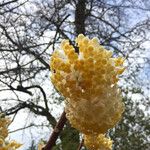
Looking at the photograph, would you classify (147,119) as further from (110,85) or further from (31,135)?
(110,85)

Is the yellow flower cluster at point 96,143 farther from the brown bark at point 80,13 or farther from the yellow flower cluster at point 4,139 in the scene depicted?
the brown bark at point 80,13

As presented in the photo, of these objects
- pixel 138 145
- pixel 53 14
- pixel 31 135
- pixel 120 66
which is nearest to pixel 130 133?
pixel 138 145

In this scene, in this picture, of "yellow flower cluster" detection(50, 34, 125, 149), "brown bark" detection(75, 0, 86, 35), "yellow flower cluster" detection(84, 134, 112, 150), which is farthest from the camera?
"brown bark" detection(75, 0, 86, 35)

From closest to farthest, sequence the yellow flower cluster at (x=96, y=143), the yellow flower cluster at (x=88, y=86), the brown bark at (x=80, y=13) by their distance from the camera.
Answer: the yellow flower cluster at (x=88, y=86) < the yellow flower cluster at (x=96, y=143) < the brown bark at (x=80, y=13)

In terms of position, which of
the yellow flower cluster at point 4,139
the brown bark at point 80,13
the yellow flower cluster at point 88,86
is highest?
the brown bark at point 80,13

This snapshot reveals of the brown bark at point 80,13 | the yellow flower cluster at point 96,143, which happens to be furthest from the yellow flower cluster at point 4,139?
the brown bark at point 80,13

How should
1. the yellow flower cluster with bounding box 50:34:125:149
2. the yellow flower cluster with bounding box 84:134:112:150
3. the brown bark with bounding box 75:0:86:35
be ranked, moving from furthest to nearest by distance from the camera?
the brown bark with bounding box 75:0:86:35
the yellow flower cluster with bounding box 84:134:112:150
the yellow flower cluster with bounding box 50:34:125:149

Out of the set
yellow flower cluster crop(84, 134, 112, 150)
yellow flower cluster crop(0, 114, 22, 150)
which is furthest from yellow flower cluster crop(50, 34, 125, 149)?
yellow flower cluster crop(0, 114, 22, 150)

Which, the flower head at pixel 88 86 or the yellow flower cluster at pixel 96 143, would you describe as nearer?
the flower head at pixel 88 86

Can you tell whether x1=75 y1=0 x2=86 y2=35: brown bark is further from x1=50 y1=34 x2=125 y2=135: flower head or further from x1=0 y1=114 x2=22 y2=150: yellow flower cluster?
x1=50 y1=34 x2=125 y2=135: flower head
